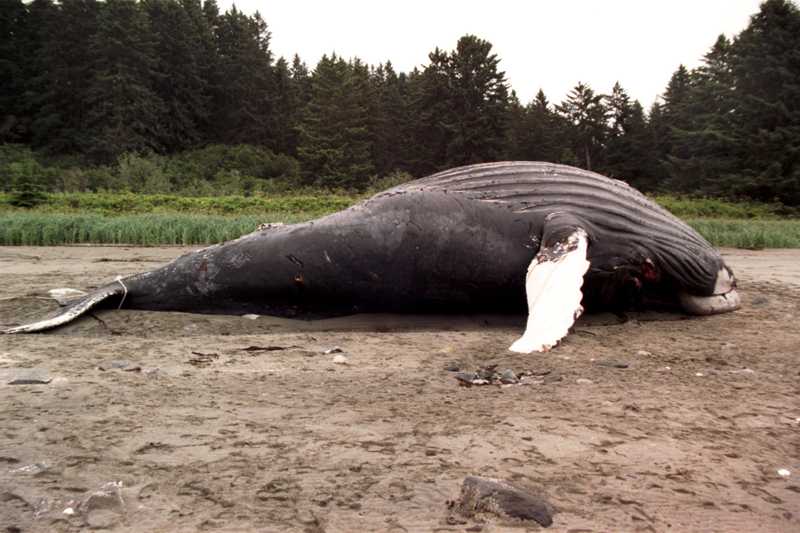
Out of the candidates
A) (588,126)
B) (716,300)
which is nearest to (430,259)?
(716,300)

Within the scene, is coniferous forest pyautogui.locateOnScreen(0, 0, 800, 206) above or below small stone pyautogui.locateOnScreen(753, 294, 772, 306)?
above

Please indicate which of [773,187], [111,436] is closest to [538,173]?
[111,436]

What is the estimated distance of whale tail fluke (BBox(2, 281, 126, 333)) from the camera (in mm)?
3510

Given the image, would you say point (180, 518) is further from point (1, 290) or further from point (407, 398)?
point (1, 290)

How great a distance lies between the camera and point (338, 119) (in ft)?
141

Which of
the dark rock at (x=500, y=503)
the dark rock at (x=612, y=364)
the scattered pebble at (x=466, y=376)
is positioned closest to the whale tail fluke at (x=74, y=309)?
the scattered pebble at (x=466, y=376)

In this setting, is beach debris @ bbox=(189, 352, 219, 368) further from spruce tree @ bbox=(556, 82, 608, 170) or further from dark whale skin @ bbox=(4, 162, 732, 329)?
spruce tree @ bbox=(556, 82, 608, 170)

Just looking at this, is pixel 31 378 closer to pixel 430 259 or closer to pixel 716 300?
pixel 430 259

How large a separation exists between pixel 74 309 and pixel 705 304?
17.1ft

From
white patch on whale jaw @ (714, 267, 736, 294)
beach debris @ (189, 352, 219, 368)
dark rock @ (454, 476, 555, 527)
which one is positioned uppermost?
white patch on whale jaw @ (714, 267, 736, 294)

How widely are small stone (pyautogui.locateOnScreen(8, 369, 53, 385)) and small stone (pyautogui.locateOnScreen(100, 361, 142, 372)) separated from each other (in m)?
0.26

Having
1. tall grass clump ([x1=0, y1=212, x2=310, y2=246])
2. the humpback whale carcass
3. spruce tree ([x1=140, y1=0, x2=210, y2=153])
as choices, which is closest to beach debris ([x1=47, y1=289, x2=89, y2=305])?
the humpback whale carcass

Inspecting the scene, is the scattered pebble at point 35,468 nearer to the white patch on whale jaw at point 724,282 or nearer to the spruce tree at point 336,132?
the white patch on whale jaw at point 724,282

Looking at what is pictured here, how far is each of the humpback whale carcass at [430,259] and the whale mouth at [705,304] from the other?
9 cm
